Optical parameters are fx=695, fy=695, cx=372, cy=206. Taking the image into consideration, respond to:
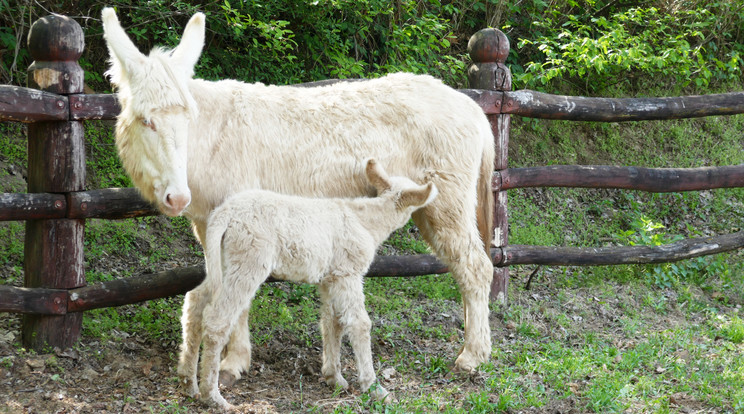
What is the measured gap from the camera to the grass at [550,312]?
3.92m

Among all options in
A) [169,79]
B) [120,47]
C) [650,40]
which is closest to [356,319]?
[169,79]

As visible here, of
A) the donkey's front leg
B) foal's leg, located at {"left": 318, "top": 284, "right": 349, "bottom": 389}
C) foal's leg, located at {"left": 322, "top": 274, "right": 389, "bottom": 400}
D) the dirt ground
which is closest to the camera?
the dirt ground

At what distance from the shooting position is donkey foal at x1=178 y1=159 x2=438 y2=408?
3.40 meters

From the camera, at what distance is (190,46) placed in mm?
3689

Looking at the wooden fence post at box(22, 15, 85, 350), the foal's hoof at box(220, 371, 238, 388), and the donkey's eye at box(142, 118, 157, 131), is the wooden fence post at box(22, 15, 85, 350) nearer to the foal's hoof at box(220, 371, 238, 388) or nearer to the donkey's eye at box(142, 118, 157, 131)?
the donkey's eye at box(142, 118, 157, 131)

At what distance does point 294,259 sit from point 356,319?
18.4 inches

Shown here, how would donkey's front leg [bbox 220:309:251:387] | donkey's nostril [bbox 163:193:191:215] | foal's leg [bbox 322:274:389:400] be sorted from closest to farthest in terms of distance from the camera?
donkey's nostril [bbox 163:193:191:215] < foal's leg [bbox 322:274:389:400] < donkey's front leg [bbox 220:309:251:387]

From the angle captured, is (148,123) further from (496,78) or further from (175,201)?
(496,78)

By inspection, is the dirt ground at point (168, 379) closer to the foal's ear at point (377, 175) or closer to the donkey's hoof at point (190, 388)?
the donkey's hoof at point (190, 388)

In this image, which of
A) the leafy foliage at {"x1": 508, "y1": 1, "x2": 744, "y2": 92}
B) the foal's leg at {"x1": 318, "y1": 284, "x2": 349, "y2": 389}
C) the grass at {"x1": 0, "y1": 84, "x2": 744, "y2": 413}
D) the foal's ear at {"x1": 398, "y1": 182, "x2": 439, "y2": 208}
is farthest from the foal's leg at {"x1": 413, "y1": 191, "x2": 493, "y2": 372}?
the leafy foliage at {"x1": 508, "y1": 1, "x2": 744, "y2": 92}

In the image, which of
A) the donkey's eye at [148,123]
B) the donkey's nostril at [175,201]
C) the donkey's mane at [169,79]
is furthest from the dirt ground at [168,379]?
the donkey's mane at [169,79]

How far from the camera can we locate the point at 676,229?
7.63 metres

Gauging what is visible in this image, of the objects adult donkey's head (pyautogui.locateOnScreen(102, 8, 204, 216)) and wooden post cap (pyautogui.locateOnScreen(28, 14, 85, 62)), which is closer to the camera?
adult donkey's head (pyautogui.locateOnScreen(102, 8, 204, 216))

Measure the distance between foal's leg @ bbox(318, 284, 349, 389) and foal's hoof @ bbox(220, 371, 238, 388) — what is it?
20.5 inches
